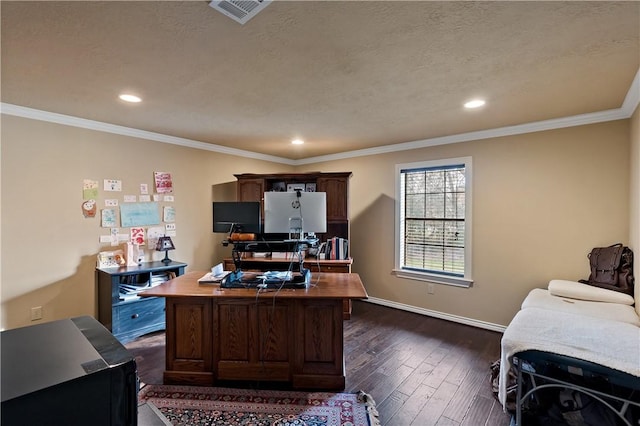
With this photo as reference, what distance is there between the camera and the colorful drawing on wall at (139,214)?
3.47m

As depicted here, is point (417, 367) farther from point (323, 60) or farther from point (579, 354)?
point (323, 60)

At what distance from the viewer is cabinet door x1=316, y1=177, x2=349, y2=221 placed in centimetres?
424

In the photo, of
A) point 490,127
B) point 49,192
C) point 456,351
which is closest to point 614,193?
point 490,127

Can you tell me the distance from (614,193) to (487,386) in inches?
88.8

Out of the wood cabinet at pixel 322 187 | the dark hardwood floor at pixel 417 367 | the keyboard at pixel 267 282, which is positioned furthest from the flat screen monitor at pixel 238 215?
the dark hardwood floor at pixel 417 367

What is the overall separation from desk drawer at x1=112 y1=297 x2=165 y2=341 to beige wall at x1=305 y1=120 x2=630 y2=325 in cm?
314

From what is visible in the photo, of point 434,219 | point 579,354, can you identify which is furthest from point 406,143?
point 579,354

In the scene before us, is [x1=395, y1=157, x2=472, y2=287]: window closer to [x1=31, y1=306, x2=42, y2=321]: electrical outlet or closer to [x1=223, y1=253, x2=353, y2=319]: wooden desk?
[x1=223, y1=253, x2=353, y2=319]: wooden desk

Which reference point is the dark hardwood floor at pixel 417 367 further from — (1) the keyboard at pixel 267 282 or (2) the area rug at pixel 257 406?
(1) the keyboard at pixel 267 282

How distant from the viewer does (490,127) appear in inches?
135

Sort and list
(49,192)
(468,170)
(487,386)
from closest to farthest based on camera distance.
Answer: (487,386) < (49,192) < (468,170)

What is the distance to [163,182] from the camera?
382cm

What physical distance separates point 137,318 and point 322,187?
2.77m

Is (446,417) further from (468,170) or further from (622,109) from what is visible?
(622,109)
